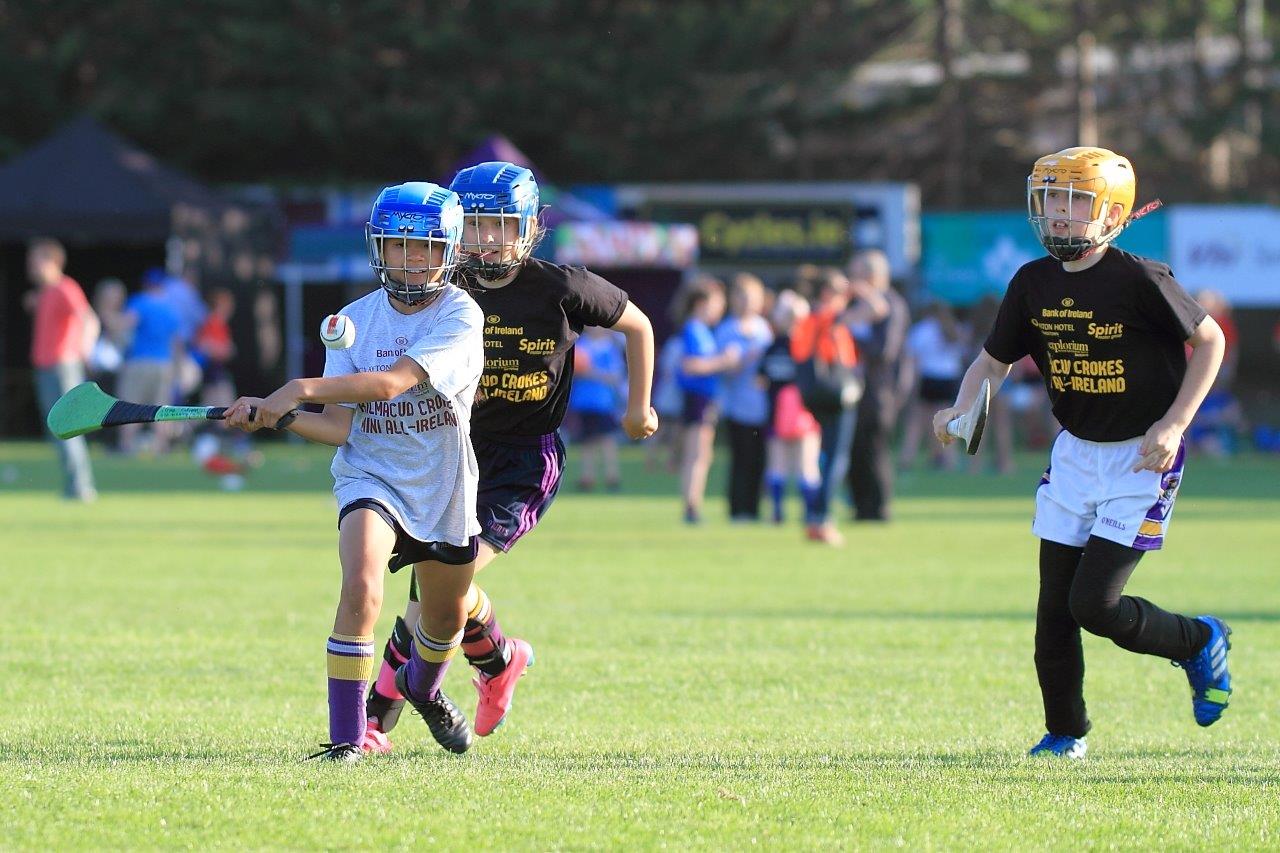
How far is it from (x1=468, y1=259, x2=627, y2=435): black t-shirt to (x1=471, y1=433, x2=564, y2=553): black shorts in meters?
0.07

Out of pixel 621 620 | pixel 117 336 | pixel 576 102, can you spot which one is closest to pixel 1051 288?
pixel 621 620

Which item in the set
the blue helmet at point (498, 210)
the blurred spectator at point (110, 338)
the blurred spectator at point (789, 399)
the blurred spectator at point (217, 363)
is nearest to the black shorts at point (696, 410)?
the blurred spectator at point (789, 399)

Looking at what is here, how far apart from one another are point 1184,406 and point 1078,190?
0.75 m

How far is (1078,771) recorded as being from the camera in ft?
19.7

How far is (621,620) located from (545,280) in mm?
3896

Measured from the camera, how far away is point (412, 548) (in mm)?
5984

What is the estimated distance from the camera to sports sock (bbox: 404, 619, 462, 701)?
20.6 feet

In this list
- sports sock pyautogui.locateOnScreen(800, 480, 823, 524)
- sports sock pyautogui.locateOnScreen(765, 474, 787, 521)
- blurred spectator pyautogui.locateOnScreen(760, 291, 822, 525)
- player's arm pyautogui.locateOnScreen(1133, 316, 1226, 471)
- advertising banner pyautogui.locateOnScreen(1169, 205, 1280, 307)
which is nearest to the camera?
player's arm pyautogui.locateOnScreen(1133, 316, 1226, 471)

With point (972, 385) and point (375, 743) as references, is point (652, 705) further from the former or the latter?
point (972, 385)

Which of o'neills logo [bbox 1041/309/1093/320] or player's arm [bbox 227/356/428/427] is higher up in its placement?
o'neills logo [bbox 1041/309/1093/320]

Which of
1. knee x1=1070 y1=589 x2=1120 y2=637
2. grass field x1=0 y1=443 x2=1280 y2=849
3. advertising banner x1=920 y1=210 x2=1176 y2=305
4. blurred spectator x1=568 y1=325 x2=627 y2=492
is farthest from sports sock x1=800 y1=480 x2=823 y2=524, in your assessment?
advertising banner x1=920 y1=210 x2=1176 y2=305

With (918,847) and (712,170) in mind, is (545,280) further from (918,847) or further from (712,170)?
(712,170)

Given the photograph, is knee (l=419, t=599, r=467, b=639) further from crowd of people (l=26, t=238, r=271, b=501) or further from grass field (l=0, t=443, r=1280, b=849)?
crowd of people (l=26, t=238, r=271, b=501)

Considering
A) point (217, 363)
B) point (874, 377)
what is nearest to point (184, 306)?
point (217, 363)
